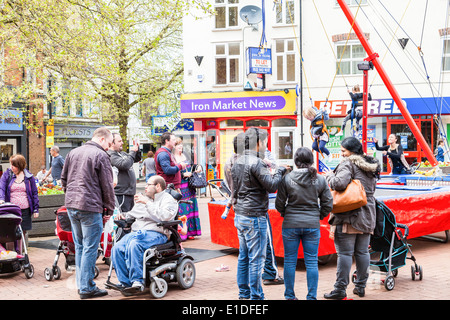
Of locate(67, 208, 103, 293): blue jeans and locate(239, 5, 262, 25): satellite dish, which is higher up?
locate(239, 5, 262, 25): satellite dish

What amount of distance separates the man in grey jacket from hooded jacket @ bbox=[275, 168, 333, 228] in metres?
3.15

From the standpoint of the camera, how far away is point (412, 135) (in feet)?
70.2

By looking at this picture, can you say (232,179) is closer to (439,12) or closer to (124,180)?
(124,180)

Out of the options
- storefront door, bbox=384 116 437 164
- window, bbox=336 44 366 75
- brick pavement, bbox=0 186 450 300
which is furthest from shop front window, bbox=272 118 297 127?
brick pavement, bbox=0 186 450 300

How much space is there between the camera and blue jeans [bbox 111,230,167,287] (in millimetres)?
5668

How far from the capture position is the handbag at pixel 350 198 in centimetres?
542

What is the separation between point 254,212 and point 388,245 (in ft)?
7.28

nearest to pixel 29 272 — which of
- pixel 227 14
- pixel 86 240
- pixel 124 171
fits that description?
pixel 86 240

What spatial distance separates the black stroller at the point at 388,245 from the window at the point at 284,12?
1795cm

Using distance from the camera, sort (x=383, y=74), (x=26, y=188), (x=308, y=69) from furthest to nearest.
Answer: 1. (x=308, y=69)
2. (x=383, y=74)
3. (x=26, y=188)

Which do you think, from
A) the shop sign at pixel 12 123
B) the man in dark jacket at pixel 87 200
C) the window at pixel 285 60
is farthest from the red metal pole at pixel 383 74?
the shop sign at pixel 12 123

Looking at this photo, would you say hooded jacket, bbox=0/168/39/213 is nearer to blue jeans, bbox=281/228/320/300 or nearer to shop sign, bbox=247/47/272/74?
blue jeans, bbox=281/228/320/300

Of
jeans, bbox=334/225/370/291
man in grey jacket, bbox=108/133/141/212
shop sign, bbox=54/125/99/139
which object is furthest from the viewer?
shop sign, bbox=54/125/99/139

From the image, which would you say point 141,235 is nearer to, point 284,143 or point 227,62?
point 284,143
